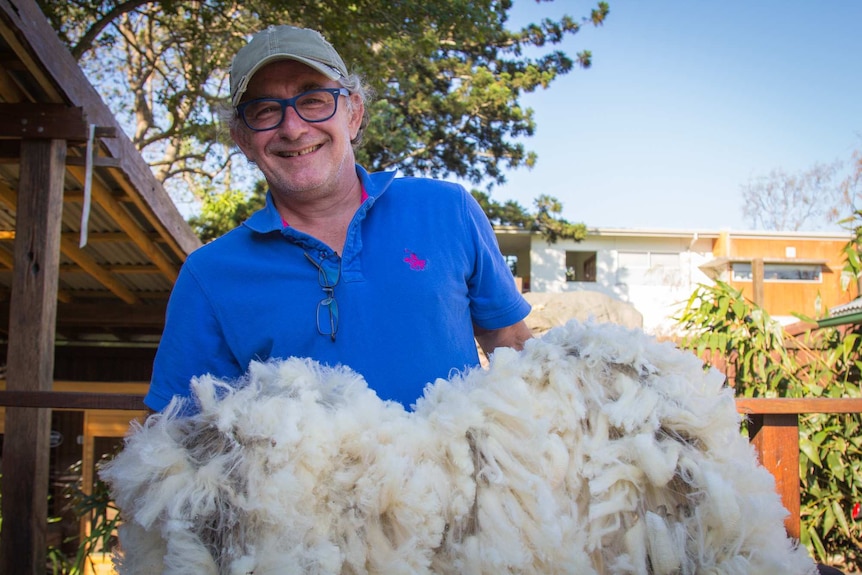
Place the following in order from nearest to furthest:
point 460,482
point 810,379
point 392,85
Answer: point 460,482, point 810,379, point 392,85

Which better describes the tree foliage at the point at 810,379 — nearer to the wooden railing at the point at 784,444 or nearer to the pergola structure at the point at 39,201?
the wooden railing at the point at 784,444

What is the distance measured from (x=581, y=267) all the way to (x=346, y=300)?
63.7 feet

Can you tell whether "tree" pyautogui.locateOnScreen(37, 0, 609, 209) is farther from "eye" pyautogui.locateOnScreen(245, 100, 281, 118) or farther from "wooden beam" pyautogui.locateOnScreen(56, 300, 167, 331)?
"eye" pyautogui.locateOnScreen(245, 100, 281, 118)

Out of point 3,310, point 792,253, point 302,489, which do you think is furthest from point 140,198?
point 792,253

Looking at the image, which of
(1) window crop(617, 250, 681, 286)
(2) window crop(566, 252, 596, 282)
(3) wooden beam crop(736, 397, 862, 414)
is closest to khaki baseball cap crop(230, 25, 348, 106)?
(3) wooden beam crop(736, 397, 862, 414)

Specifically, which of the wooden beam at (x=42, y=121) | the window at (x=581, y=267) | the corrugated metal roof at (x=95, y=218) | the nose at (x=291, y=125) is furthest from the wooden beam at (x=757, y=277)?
the nose at (x=291, y=125)

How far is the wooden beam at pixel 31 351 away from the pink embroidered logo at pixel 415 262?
8.02 ft

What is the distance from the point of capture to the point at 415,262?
4.62 feet

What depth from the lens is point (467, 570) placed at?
2.91 feet

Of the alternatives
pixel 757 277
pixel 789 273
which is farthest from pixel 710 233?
pixel 757 277

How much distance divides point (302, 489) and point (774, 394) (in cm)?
354

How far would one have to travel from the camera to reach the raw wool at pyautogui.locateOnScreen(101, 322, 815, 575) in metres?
0.88

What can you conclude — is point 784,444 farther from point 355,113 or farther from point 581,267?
point 581,267

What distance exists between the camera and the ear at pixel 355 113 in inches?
64.1
